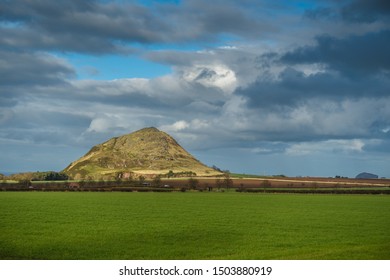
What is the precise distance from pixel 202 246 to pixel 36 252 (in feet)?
44.6

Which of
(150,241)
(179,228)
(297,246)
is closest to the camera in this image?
(297,246)

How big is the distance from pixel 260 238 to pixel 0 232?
26472 mm

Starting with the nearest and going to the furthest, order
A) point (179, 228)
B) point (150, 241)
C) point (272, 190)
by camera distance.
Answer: point (150, 241)
point (179, 228)
point (272, 190)

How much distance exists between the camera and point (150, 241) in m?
42.9

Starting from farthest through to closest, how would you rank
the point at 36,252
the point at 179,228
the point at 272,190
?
the point at 272,190
the point at 179,228
the point at 36,252

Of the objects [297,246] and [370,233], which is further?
[370,233]

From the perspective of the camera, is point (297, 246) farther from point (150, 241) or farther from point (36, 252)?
point (36, 252)

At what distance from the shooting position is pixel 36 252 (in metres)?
35.6

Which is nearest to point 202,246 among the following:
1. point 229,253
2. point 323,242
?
point 229,253
